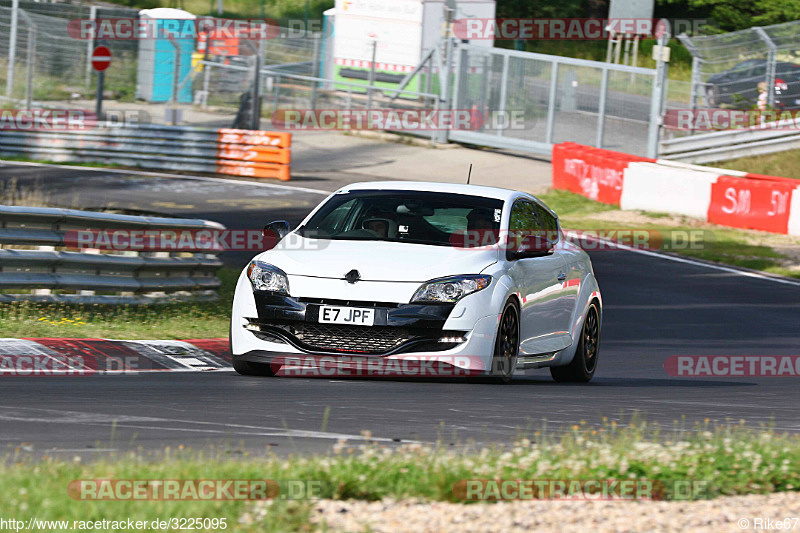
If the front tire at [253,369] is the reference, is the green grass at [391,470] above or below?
above

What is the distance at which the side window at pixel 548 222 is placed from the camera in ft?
34.5

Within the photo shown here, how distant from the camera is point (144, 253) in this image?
12383mm

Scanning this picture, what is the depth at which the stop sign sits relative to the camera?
30.3m

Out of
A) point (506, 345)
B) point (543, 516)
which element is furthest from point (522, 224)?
point (543, 516)

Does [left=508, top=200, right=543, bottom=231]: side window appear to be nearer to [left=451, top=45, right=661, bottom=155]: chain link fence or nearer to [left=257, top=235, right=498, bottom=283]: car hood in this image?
[left=257, top=235, right=498, bottom=283]: car hood

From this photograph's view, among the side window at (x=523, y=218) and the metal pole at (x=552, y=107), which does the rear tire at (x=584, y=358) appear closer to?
the side window at (x=523, y=218)

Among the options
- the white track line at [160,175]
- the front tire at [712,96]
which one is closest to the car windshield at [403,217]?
the white track line at [160,175]

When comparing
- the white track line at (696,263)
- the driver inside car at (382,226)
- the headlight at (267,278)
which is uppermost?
the driver inside car at (382,226)

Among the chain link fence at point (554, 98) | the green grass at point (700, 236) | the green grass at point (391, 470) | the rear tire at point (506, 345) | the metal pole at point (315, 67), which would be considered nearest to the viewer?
the green grass at point (391, 470)

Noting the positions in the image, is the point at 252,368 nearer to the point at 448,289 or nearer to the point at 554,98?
the point at 448,289

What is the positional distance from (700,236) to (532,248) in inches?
544

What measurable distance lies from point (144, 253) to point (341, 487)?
7.71 meters

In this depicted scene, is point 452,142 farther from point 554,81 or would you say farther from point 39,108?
point 39,108

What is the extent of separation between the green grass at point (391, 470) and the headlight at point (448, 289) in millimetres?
2174
